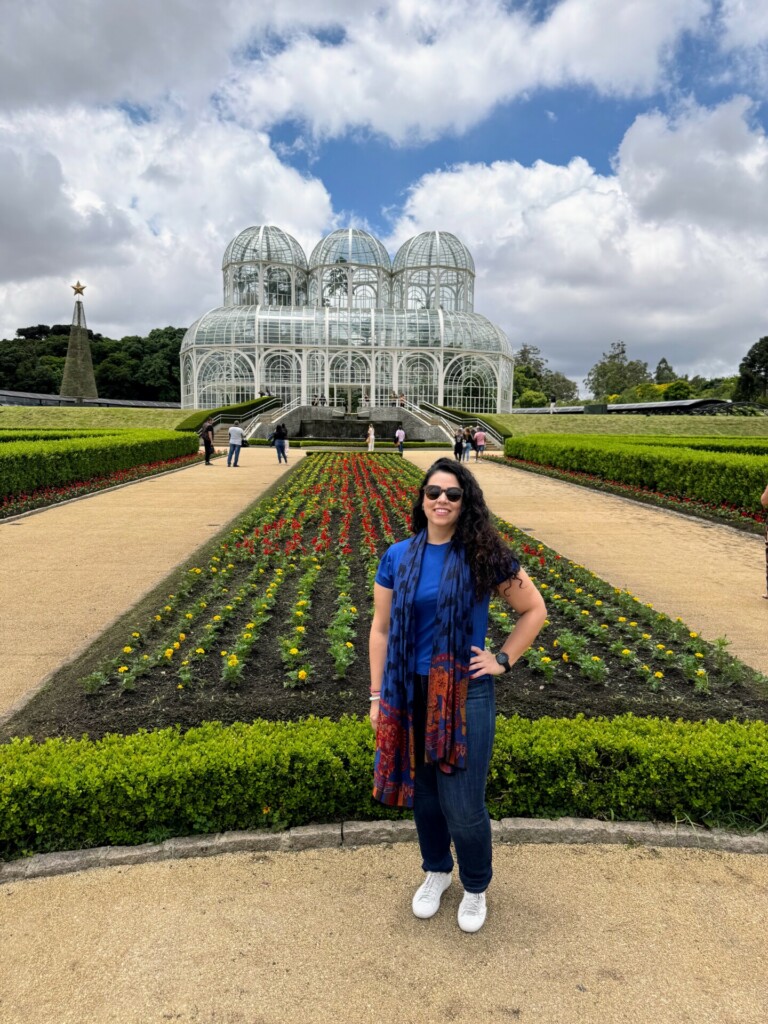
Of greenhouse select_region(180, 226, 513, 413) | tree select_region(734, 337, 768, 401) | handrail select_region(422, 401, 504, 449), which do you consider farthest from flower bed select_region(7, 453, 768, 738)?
tree select_region(734, 337, 768, 401)

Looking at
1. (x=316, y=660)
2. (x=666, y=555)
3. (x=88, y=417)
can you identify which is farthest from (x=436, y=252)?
(x=316, y=660)

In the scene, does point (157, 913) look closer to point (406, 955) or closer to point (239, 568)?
point (406, 955)

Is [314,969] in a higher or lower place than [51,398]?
lower

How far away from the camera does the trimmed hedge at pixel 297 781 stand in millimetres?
2834

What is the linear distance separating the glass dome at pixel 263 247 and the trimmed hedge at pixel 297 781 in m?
48.9

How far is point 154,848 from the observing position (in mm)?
2783

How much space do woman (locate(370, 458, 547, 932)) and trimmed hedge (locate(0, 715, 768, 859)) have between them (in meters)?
0.76

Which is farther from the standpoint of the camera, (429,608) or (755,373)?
(755,373)

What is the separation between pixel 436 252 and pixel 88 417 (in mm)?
26626

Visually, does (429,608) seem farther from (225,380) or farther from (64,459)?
(225,380)

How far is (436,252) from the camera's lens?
48000 millimetres

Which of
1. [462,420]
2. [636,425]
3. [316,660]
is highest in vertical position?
[462,420]

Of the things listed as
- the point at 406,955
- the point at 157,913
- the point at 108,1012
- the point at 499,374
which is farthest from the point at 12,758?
the point at 499,374

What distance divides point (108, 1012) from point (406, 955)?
919mm
